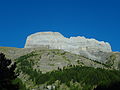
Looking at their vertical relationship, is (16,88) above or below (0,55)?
below

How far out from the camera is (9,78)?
4038 centimetres

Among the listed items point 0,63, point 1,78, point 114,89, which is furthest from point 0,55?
point 114,89

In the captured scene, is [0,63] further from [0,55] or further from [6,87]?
[6,87]

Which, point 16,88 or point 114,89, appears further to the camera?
point 114,89

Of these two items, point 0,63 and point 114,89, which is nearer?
point 0,63

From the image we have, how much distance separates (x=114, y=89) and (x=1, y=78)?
66943 millimetres

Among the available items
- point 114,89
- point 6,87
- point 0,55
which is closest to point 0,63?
point 0,55

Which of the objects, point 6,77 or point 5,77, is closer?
point 5,77

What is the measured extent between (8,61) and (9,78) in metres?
3.06

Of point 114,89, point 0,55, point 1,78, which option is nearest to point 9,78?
point 1,78

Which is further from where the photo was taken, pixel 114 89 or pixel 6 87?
pixel 114 89

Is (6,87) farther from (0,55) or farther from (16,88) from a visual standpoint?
(0,55)

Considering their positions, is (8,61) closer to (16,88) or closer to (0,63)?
(0,63)

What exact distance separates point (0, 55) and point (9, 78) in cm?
425
